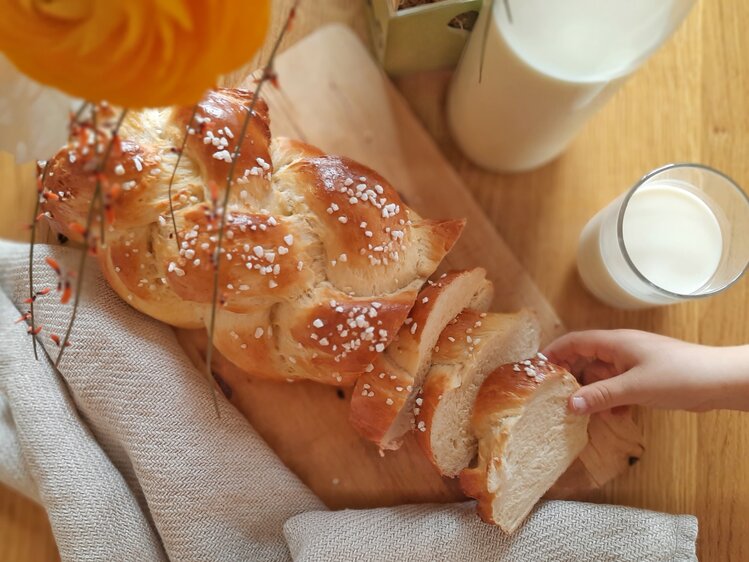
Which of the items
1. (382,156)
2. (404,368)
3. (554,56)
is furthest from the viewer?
(382,156)

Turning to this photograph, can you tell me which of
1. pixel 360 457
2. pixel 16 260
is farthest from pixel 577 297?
pixel 16 260

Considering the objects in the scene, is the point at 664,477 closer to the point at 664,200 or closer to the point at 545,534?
the point at 545,534

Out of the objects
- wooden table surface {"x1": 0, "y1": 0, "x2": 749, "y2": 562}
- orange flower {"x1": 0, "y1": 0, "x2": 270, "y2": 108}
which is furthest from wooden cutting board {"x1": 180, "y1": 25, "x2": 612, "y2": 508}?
orange flower {"x1": 0, "y1": 0, "x2": 270, "y2": 108}

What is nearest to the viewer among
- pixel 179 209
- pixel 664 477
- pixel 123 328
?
pixel 179 209

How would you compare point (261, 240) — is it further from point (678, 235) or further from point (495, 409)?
point (678, 235)

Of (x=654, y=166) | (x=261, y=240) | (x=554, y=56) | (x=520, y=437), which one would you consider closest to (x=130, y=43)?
(x=261, y=240)

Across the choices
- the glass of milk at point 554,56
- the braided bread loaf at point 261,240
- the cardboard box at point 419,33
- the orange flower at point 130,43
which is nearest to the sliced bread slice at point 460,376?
the braided bread loaf at point 261,240
